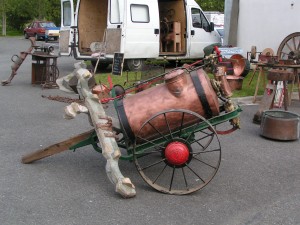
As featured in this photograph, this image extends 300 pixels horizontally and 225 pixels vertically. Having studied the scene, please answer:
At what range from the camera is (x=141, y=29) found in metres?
12.2

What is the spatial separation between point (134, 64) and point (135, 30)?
1.06 metres

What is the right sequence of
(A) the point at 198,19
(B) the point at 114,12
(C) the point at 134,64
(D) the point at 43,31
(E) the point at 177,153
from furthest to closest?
(D) the point at 43,31, (A) the point at 198,19, (C) the point at 134,64, (B) the point at 114,12, (E) the point at 177,153

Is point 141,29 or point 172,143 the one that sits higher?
point 141,29

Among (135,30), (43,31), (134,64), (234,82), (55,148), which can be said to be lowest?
(55,148)

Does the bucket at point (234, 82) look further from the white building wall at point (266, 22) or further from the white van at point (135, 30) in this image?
the white building wall at point (266, 22)

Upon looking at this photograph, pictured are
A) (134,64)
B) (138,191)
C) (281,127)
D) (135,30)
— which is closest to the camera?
(138,191)

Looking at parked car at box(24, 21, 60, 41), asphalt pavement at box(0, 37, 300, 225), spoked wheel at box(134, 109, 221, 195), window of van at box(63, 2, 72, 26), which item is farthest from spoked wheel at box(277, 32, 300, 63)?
Result: parked car at box(24, 21, 60, 41)

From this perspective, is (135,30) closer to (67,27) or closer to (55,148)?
(67,27)

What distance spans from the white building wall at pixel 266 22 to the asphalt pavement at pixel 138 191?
6690 mm

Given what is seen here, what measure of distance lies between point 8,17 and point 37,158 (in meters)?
47.1

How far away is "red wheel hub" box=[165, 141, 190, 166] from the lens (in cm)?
407

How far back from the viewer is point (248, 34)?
12.9 meters

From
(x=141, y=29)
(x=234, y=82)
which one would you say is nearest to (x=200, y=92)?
(x=234, y=82)

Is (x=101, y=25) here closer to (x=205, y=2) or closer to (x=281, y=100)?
(x=281, y=100)
